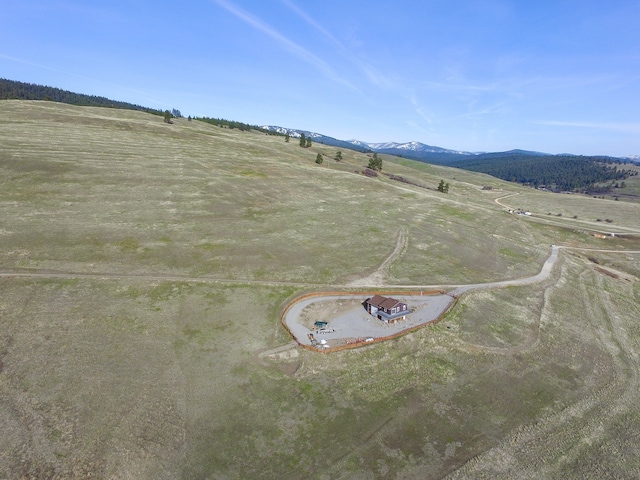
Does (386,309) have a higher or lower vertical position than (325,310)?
higher

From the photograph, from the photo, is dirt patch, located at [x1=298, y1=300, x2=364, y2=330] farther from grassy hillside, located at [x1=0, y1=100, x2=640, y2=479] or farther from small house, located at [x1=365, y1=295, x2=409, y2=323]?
grassy hillside, located at [x1=0, y1=100, x2=640, y2=479]

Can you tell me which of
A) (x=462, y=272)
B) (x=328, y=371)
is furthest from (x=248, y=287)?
(x=462, y=272)

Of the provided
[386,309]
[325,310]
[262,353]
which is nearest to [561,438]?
[386,309]

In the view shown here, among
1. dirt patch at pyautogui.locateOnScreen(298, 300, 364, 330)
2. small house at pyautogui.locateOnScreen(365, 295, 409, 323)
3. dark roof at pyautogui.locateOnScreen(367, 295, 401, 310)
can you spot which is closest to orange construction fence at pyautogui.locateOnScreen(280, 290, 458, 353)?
dirt patch at pyautogui.locateOnScreen(298, 300, 364, 330)

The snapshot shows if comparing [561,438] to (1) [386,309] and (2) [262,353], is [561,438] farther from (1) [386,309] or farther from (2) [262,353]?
(2) [262,353]

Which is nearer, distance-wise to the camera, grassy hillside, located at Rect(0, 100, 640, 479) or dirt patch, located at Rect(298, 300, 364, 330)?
grassy hillside, located at Rect(0, 100, 640, 479)

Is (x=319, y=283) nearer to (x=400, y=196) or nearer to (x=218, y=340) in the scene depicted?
(x=218, y=340)

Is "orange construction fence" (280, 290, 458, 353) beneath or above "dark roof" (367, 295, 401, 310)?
beneath
